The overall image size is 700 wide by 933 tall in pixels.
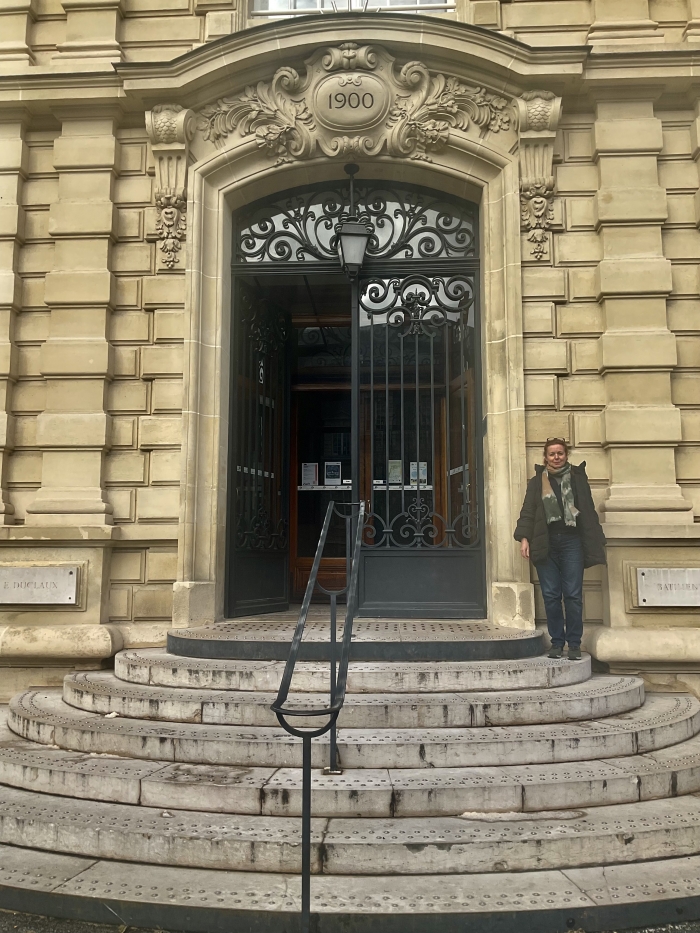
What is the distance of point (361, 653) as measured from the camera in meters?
5.90

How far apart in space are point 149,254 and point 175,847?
5905 millimetres

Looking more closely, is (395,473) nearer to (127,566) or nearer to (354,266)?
(354,266)

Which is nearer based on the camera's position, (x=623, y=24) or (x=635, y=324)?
(x=635, y=324)

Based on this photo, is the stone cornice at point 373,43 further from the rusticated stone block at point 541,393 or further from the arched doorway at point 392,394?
the rusticated stone block at point 541,393

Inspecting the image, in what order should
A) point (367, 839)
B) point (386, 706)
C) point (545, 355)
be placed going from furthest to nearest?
1. point (545, 355)
2. point (386, 706)
3. point (367, 839)

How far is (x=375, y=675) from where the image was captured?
5441 mm

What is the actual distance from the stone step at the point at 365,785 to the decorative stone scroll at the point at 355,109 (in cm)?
608

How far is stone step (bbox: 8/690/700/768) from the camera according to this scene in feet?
14.9

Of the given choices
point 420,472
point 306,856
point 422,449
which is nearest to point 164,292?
point 422,449

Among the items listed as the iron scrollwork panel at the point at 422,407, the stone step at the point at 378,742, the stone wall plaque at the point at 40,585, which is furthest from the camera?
the iron scrollwork panel at the point at 422,407

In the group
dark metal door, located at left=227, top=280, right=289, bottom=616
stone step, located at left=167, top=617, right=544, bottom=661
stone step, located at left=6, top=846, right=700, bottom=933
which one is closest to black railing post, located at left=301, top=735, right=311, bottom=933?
stone step, located at left=6, top=846, right=700, bottom=933

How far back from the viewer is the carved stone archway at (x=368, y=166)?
7516mm

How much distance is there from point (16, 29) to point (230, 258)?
3.35 metres

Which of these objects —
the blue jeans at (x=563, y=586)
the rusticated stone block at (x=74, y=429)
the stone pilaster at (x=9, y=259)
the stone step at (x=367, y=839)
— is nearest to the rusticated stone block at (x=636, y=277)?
the blue jeans at (x=563, y=586)
